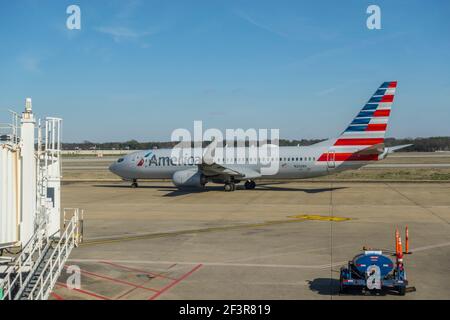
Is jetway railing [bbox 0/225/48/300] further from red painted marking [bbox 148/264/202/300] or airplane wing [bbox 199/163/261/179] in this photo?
airplane wing [bbox 199/163/261/179]

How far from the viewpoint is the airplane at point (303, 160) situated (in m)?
41.5

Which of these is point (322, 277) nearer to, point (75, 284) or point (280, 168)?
point (75, 284)

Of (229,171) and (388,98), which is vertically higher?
(388,98)

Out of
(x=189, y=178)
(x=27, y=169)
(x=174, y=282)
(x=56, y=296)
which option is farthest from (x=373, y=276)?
(x=189, y=178)

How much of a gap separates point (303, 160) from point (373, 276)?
30328 mm

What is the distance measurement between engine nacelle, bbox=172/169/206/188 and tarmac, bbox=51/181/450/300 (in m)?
3.98

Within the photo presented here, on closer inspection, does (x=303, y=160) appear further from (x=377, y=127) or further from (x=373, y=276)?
(x=373, y=276)

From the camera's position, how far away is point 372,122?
41.8 m

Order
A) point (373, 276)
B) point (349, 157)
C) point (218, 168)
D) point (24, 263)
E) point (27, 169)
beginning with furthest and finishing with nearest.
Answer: point (218, 168) → point (349, 157) → point (373, 276) → point (27, 169) → point (24, 263)

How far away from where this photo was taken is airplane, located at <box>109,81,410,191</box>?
136 feet

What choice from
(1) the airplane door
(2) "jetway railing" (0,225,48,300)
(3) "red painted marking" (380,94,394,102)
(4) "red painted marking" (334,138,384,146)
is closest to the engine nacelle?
(1) the airplane door

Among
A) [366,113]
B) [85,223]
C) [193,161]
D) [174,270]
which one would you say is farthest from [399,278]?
[193,161]

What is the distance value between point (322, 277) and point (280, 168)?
29.2 m

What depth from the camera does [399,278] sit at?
13703mm
